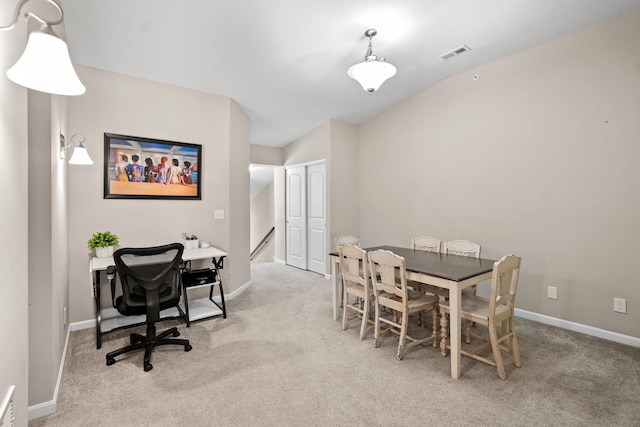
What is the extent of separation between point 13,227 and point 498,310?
9.88 feet

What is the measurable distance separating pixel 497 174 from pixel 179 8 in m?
3.68

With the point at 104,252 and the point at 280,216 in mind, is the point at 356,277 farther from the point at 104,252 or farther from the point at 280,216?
the point at 280,216

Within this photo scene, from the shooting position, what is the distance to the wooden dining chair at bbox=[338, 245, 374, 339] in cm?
283

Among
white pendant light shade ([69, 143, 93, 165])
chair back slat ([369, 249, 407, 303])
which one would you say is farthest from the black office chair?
chair back slat ([369, 249, 407, 303])

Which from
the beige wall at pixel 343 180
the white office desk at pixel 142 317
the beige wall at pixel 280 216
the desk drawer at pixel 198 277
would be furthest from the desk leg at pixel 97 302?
the beige wall at pixel 280 216

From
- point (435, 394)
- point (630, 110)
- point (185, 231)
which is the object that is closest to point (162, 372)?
point (185, 231)

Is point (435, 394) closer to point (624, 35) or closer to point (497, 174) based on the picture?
point (497, 174)

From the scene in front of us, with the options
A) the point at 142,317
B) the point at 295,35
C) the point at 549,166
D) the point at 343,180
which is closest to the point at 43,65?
the point at 295,35

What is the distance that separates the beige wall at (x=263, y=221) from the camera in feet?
24.6

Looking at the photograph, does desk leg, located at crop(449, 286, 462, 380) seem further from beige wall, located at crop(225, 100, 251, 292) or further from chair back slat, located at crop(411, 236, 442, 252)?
beige wall, located at crop(225, 100, 251, 292)

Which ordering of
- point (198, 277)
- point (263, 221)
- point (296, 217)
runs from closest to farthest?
1. point (198, 277)
2. point (296, 217)
3. point (263, 221)

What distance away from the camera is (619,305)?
2.80 m

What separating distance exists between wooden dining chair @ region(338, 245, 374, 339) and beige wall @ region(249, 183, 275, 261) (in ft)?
14.5

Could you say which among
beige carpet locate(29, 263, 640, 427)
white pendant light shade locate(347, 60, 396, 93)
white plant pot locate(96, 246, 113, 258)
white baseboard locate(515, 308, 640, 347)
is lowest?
beige carpet locate(29, 263, 640, 427)
